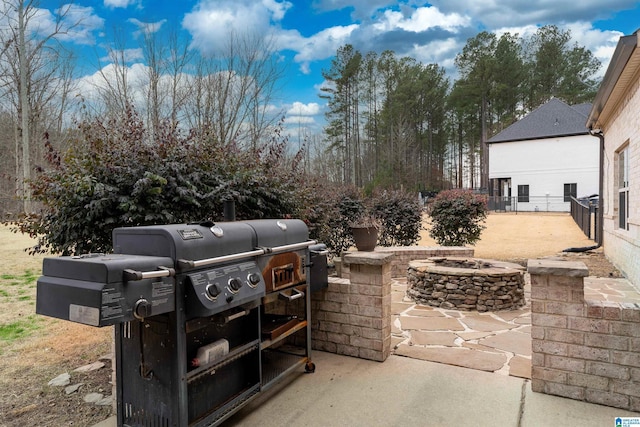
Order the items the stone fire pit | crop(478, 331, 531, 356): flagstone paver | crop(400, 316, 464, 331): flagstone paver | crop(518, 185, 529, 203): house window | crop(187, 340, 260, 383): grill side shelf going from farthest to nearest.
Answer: crop(518, 185, 529, 203): house window < the stone fire pit < crop(400, 316, 464, 331): flagstone paver < crop(478, 331, 531, 356): flagstone paver < crop(187, 340, 260, 383): grill side shelf

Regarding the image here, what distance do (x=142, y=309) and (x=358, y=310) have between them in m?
1.98

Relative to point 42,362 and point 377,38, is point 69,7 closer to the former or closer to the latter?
point 42,362

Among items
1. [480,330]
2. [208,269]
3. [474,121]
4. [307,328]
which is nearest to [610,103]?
[480,330]

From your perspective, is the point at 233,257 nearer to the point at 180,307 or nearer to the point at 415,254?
the point at 180,307

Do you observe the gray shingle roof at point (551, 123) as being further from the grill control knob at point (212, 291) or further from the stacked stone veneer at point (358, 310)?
the grill control knob at point (212, 291)

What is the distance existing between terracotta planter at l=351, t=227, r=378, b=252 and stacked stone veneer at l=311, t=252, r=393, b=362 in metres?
4.35

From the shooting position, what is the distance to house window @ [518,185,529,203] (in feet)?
83.4

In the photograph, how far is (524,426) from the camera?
2338mm

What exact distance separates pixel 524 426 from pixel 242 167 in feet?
10.4

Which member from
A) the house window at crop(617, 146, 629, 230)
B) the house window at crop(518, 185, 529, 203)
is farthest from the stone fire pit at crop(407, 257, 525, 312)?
the house window at crop(518, 185, 529, 203)

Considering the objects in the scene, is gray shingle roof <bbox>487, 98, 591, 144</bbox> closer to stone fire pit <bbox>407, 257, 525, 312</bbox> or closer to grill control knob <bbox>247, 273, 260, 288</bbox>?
stone fire pit <bbox>407, 257, 525, 312</bbox>

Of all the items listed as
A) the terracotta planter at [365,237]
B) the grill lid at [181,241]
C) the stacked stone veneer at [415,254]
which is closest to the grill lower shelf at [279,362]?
the grill lid at [181,241]

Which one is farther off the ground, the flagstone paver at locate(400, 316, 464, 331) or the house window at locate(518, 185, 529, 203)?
the house window at locate(518, 185, 529, 203)

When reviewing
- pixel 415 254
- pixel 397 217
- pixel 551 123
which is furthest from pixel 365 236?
pixel 551 123
